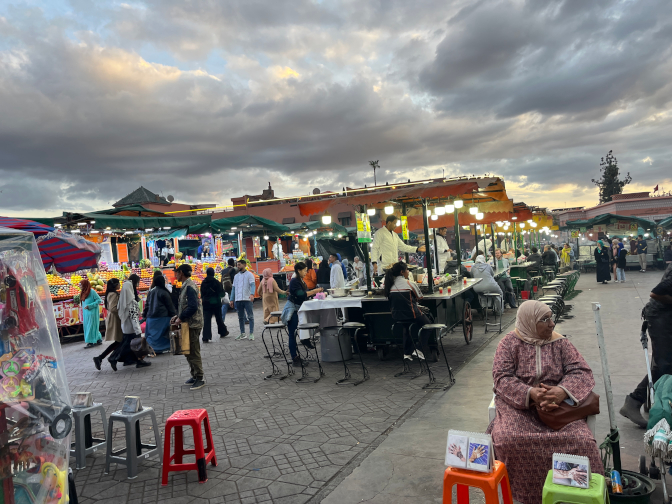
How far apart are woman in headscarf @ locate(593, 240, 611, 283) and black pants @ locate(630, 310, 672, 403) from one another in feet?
50.6

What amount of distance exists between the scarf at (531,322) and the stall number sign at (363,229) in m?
4.50

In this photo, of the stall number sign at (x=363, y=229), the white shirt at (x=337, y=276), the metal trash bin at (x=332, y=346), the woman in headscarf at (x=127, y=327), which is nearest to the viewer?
the stall number sign at (x=363, y=229)

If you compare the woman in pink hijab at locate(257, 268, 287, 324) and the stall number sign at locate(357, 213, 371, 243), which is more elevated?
the stall number sign at locate(357, 213, 371, 243)

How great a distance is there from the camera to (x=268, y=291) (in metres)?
11.1

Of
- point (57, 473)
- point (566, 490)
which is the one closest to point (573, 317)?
point (566, 490)

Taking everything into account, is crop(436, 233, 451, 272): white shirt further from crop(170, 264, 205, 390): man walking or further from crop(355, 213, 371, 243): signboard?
crop(170, 264, 205, 390): man walking

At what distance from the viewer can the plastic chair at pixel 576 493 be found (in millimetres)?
2473

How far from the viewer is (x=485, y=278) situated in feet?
35.0

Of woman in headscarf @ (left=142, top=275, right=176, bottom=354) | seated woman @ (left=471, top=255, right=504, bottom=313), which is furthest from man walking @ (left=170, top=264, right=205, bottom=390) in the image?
seated woman @ (left=471, top=255, right=504, bottom=313)

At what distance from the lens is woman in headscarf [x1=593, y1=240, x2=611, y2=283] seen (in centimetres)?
1795

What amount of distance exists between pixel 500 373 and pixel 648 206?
3241 cm

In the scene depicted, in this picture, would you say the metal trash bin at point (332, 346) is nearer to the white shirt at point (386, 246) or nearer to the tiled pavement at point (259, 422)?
the tiled pavement at point (259, 422)

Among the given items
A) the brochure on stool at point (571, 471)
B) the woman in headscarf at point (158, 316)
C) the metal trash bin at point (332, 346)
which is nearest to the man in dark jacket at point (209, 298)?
the woman in headscarf at point (158, 316)

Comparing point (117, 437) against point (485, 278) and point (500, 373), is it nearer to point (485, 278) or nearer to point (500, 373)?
point (500, 373)
